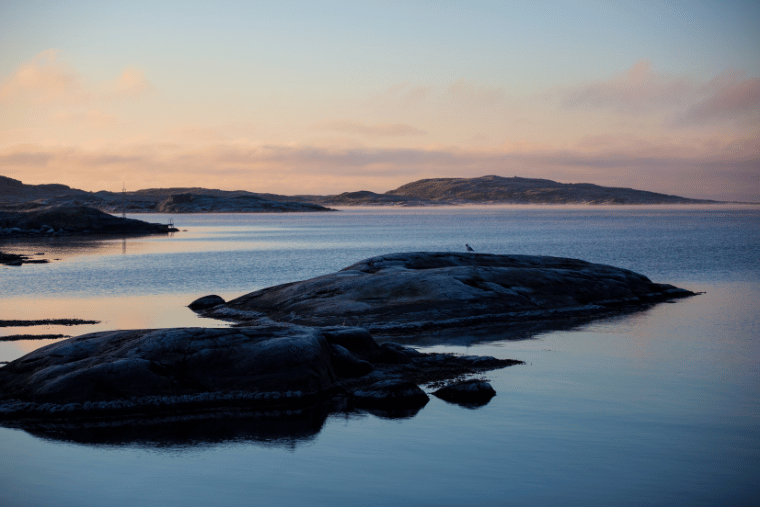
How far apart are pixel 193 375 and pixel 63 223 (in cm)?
10718

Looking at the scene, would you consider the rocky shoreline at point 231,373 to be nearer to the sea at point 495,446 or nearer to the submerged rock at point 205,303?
the sea at point 495,446

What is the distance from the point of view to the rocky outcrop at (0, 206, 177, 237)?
109 m

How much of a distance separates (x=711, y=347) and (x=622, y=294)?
39.9 ft

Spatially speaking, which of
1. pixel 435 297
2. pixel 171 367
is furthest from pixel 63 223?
pixel 171 367

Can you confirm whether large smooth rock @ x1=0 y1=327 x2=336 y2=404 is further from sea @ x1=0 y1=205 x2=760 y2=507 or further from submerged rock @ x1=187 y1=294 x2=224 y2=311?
submerged rock @ x1=187 y1=294 x2=224 y2=311

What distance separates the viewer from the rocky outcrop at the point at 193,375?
54.2 ft

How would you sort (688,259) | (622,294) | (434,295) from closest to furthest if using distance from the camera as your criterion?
(434,295)
(622,294)
(688,259)

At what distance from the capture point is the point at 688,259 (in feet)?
203

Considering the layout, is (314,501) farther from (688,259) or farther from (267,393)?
(688,259)

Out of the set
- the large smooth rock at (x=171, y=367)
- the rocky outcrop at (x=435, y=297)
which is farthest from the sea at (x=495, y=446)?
the rocky outcrop at (x=435, y=297)

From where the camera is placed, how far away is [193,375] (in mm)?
17344

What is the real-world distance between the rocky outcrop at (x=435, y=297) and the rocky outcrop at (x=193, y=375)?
27.6 ft

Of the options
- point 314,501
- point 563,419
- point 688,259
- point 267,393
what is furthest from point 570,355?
point 688,259

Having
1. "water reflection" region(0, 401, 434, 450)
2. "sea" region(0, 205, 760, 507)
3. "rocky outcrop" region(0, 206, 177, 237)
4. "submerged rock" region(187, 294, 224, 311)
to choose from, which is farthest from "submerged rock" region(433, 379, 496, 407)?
"rocky outcrop" region(0, 206, 177, 237)
